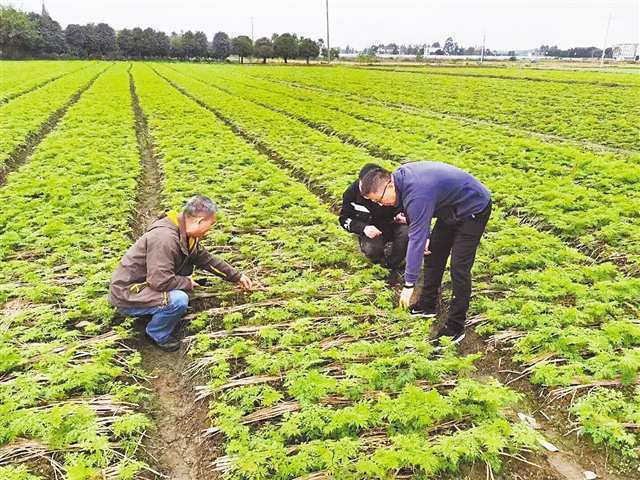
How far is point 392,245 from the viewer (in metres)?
7.90

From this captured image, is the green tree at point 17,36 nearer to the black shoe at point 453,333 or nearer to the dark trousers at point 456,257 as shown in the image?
the dark trousers at point 456,257

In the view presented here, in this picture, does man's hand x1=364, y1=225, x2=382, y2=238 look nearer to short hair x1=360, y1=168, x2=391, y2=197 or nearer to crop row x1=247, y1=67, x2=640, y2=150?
short hair x1=360, y1=168, x2=391, y2=197

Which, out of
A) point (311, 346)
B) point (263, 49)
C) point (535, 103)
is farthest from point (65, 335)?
point (263, 49)

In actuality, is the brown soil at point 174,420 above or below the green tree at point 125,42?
below

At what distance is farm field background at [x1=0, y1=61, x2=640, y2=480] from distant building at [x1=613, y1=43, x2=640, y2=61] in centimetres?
18197

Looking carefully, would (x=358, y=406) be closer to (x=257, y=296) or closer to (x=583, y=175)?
(x=257, y=296)

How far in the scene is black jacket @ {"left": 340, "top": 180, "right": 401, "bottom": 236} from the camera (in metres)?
7.73

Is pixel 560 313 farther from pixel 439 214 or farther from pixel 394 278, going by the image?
pixel 394 278

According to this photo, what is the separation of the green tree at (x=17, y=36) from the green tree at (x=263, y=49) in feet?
147

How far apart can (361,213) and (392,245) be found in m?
0.73

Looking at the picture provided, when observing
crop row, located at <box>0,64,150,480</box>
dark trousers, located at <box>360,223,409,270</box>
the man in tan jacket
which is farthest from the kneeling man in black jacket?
crop row, located at <box>0,64,150,480</box>

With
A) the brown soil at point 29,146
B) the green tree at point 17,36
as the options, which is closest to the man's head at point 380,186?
the brown soil at point 29,146

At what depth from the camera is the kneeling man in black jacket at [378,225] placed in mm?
7672

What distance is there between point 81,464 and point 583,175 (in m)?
12.4
